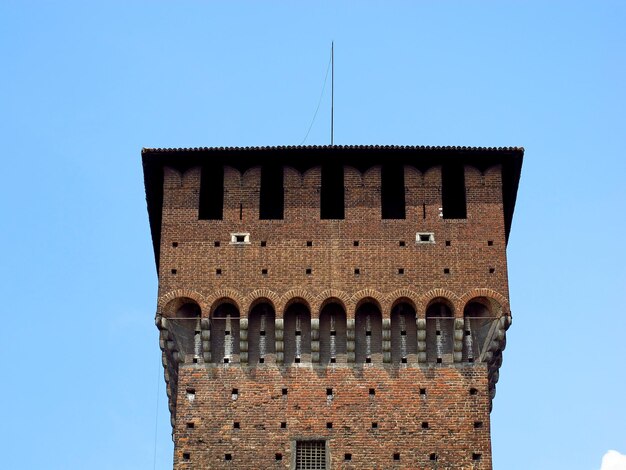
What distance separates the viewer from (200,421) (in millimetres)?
35188

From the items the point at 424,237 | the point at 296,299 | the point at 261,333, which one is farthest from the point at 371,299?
the point at 261,333

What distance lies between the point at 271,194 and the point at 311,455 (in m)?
6.69

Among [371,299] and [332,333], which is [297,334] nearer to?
[332,333]

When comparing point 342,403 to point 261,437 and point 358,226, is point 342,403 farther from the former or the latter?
point 358,226

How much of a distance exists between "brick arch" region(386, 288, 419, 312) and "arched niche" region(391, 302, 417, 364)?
130 millimetres

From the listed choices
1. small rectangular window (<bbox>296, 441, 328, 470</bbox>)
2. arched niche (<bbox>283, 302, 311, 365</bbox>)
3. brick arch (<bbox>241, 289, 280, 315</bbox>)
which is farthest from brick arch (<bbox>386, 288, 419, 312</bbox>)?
small rectangular window (<bbox>296, 441, 328, 470</bbox>)

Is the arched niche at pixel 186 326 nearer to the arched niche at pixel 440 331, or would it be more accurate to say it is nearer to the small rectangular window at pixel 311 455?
the small rectangular window at pixel 311 455

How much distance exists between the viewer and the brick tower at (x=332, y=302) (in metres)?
35.0

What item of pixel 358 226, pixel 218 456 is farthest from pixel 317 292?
pixel 218 456

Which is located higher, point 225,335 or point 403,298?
point 403,298

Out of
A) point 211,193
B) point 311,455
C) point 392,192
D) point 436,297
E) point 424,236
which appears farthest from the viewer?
point 211,193

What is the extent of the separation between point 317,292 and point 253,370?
7.24 feet

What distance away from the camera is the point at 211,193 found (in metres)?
38.7

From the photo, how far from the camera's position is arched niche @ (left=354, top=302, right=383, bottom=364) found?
36.0 meters
